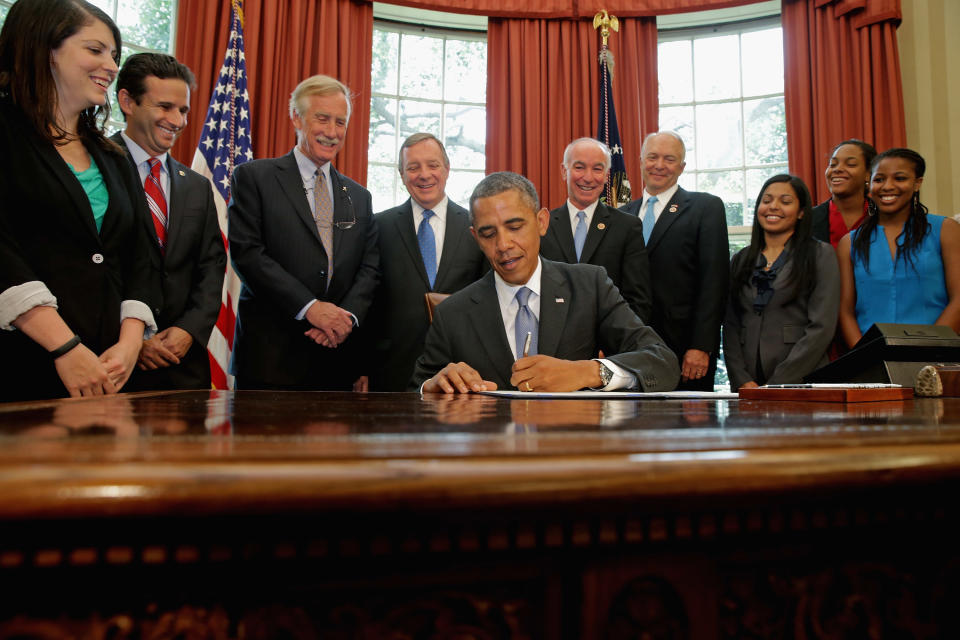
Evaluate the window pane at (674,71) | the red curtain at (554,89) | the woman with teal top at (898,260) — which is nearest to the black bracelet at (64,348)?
the woman with teal top at (898,260)

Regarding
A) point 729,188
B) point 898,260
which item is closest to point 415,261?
point 898,260

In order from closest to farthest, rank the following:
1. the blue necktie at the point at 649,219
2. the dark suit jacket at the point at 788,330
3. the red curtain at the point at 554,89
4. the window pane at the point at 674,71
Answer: the dark suit jacket at the point at 788,330 < the blue necktie at the point at 649,219 < the red curtain at the point at 554,89 < the window pane at the point at 674,71

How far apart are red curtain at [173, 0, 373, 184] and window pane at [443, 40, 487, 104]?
0.83 metres

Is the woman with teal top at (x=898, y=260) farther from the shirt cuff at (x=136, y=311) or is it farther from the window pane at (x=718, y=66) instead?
the window pane at (x=718, y=66)

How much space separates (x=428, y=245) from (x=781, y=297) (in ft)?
4.87

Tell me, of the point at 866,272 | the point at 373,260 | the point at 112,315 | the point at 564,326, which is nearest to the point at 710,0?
the point at 866,272

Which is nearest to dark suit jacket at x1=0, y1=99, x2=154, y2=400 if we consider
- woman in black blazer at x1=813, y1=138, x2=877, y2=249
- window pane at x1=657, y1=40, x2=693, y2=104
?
woman in black blazer at x1=813, y1=138, x2=877, y2=249

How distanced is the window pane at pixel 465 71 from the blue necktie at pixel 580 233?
325 cm

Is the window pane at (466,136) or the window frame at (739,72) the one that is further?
the window pane at (466,136)

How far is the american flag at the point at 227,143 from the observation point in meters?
3.88

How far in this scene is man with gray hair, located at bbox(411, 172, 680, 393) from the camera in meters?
1.89

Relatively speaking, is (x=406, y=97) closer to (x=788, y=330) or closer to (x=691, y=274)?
(x=691, y=274)

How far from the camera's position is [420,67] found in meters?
5.96

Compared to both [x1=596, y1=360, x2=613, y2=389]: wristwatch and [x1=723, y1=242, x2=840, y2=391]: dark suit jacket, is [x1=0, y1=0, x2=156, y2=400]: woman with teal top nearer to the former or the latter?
[x1=596, y1=360, x2=613, y2=389]: wristwatch
